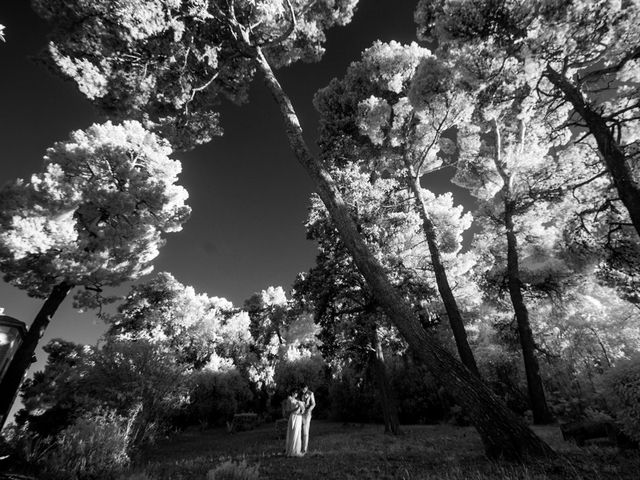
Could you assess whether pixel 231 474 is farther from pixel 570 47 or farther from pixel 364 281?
pixel 570 47

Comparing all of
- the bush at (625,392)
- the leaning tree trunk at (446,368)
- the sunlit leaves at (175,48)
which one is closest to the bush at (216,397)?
the sunlit leaves at (175,48)

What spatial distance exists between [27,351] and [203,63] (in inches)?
472

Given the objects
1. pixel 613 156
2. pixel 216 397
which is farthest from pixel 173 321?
pixel 613 156

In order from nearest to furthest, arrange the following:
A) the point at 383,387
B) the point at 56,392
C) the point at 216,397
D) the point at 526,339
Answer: the point at 526,339
the point at 383,387
the point at 56,392
the point at 216,397

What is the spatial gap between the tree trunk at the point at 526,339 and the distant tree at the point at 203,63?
23.5 feet

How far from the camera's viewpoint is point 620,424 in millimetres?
4719

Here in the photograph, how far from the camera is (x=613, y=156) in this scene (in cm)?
685

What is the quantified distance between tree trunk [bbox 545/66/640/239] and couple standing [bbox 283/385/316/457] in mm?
8688

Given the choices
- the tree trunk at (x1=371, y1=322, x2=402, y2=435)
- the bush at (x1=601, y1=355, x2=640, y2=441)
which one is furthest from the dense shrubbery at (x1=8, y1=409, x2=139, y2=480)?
the tree trunk at (x1=371, y1=322, x2=402, y2=435)

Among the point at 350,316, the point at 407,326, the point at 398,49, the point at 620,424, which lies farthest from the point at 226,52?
the point at 620,424

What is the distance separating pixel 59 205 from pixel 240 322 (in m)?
21.5

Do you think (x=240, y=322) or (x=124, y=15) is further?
(x=240, y=322)

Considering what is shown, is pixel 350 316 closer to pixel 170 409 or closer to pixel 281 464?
pixel 281 464

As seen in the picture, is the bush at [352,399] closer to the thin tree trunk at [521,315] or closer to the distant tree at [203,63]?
the thin tree trunk at [521,315]
